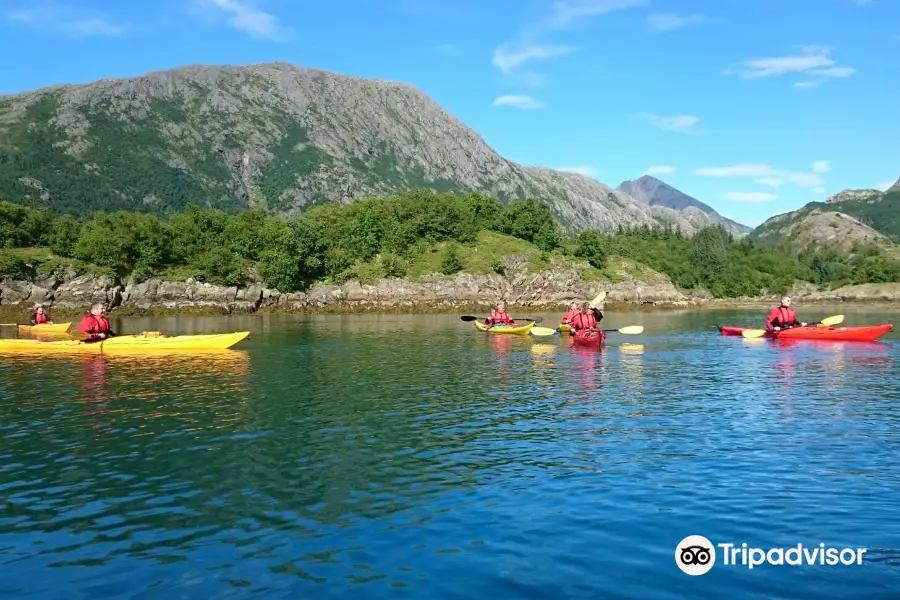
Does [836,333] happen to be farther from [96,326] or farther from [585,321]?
[96,326]

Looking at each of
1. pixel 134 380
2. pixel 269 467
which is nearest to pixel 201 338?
pixel 134 380

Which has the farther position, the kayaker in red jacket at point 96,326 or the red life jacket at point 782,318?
the red life jacket at point 782,318

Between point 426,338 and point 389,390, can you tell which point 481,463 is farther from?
point 426,338

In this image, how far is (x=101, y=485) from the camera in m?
15.6

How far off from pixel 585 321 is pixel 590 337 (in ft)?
5.03

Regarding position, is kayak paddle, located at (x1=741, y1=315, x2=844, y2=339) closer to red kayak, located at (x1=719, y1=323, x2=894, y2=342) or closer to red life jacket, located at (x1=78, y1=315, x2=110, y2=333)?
red kayak, located at (x1=719, y1=323, x2=894, y2=342)

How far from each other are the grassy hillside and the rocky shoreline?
2255 mm

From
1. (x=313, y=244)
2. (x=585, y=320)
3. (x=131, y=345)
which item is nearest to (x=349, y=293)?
A: (x=313, y=244)

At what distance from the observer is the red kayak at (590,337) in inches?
1831

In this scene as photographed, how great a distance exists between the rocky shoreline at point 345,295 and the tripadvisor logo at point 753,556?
103098 mm

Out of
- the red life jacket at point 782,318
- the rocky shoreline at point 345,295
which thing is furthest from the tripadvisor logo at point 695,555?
the rocky shoreline at point 345,295

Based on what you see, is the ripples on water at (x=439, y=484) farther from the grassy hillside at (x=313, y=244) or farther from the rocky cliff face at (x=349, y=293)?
the grassy hillside at (x=313, y=244)

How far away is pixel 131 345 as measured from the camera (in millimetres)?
42938

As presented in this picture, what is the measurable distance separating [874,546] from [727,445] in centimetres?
732
